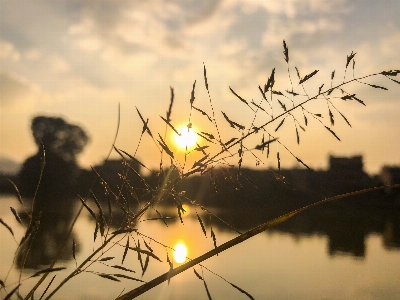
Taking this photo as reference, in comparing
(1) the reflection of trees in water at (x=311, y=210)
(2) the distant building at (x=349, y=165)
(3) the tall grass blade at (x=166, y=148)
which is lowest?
(3) the tall grass blade at (x=166, y=148)

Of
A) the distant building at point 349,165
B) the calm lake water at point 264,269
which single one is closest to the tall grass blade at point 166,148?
the calm lake water at point 264,269

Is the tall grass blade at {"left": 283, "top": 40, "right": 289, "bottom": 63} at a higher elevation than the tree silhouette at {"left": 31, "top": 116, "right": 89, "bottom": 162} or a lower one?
lower

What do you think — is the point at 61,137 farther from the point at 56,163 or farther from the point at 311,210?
the point at 311,210

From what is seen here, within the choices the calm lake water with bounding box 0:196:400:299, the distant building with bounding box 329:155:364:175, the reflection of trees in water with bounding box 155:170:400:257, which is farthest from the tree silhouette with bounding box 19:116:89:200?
the distant building with bounding box 329:155:364:175

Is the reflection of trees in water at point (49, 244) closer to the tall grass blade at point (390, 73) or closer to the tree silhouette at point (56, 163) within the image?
the tall grass blade at point (390, 73)

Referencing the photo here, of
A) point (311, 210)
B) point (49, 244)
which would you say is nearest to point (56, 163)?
point (311, 210)

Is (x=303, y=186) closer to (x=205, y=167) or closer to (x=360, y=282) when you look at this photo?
(x=360, y=282)

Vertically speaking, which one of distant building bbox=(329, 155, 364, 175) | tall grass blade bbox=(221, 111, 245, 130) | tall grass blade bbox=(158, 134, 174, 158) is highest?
distant building bbox=(329, 155, 364, 175)

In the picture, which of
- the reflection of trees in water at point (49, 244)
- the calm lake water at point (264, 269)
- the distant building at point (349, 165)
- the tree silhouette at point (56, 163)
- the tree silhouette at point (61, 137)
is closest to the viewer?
the calm lake water at point (264, 269)

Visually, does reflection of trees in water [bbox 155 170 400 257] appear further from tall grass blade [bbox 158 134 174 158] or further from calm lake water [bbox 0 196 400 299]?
tall grass blade [bbox 158 134 174 158]
